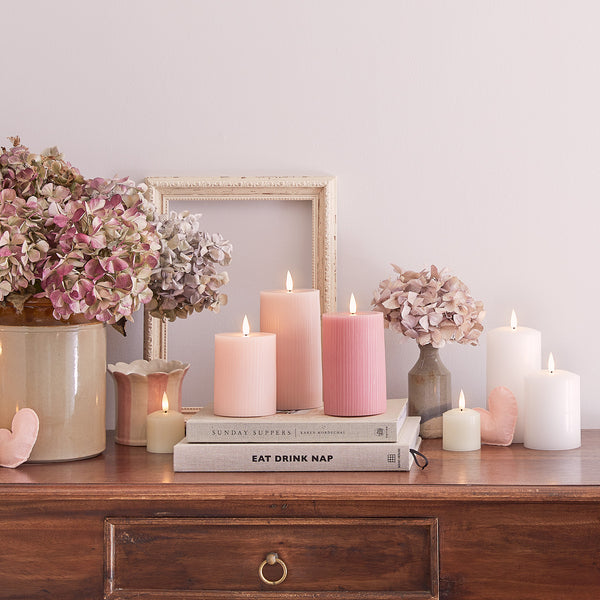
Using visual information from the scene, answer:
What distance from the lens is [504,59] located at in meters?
1.28

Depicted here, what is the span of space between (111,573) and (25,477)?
16 cm

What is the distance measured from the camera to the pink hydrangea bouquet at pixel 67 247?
0.96 metres

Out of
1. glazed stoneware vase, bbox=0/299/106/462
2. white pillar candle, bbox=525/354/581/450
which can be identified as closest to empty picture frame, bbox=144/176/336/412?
glazed stoneware vase, bbox=0/299/106/462

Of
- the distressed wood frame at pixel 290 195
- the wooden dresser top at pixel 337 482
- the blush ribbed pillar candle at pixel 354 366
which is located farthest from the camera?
the distressed wood frame at pixel 290 195

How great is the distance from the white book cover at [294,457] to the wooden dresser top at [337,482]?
0.04 ft

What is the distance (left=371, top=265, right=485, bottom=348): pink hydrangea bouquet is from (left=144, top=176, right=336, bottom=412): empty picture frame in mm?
135

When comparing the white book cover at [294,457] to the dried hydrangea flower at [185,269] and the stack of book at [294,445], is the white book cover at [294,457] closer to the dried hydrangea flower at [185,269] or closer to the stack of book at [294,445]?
the stack of book at [294,445]

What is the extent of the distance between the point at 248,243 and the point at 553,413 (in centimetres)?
54

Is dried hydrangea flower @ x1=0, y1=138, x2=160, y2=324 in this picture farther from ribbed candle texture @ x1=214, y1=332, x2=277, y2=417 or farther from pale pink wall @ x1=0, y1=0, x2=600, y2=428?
pale pink wall @ x1=0, y1=0, x2=600, y2=428

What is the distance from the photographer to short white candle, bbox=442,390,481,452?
109 centimetres

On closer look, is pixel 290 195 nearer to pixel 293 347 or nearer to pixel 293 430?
pixel 293 347

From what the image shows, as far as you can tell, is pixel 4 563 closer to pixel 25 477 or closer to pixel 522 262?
pixel 25 477

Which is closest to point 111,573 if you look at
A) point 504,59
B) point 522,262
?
point 522,262

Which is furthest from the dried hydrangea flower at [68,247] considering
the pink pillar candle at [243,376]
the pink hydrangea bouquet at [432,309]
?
the pink hydrangea bouquet at [432,309]
